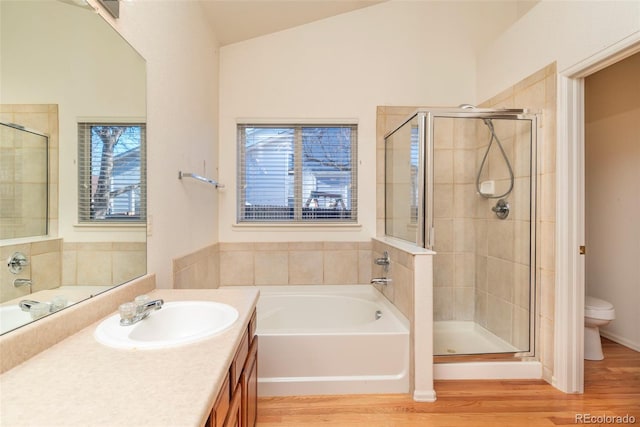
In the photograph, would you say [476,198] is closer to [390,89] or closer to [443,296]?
[443,296]

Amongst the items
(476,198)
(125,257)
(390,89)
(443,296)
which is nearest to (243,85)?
(390,89)

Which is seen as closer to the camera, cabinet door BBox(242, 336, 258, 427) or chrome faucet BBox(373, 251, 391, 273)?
cabinet door BBox(242, 336, 258, 427)

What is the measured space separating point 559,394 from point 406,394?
0.94 m

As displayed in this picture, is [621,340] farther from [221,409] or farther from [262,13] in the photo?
[262,13]

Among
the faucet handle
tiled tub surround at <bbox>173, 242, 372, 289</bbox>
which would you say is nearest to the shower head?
tiled tub surround at <bbox>173, 242, 372, 289</bbox>

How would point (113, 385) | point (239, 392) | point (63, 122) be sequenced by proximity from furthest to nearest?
point (239, 392)
point (63, 122)
point (113, 385)

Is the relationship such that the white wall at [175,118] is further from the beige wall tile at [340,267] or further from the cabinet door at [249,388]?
the beige wall tile at [340,267]

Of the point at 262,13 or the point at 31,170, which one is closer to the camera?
the point at 31,170

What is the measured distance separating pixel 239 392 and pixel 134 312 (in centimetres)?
46

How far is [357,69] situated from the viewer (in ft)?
9.56

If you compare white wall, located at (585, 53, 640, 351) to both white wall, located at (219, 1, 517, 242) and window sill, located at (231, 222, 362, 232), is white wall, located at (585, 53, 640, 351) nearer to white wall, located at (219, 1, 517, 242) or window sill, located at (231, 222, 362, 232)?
white wall, located at (219, 1, 517, 242)

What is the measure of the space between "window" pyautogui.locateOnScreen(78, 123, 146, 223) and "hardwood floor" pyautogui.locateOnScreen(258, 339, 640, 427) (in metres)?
1.31

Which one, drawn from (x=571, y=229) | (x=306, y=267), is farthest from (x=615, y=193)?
(x=306, y=267)

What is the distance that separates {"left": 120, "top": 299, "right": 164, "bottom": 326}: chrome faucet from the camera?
1.06 metres
